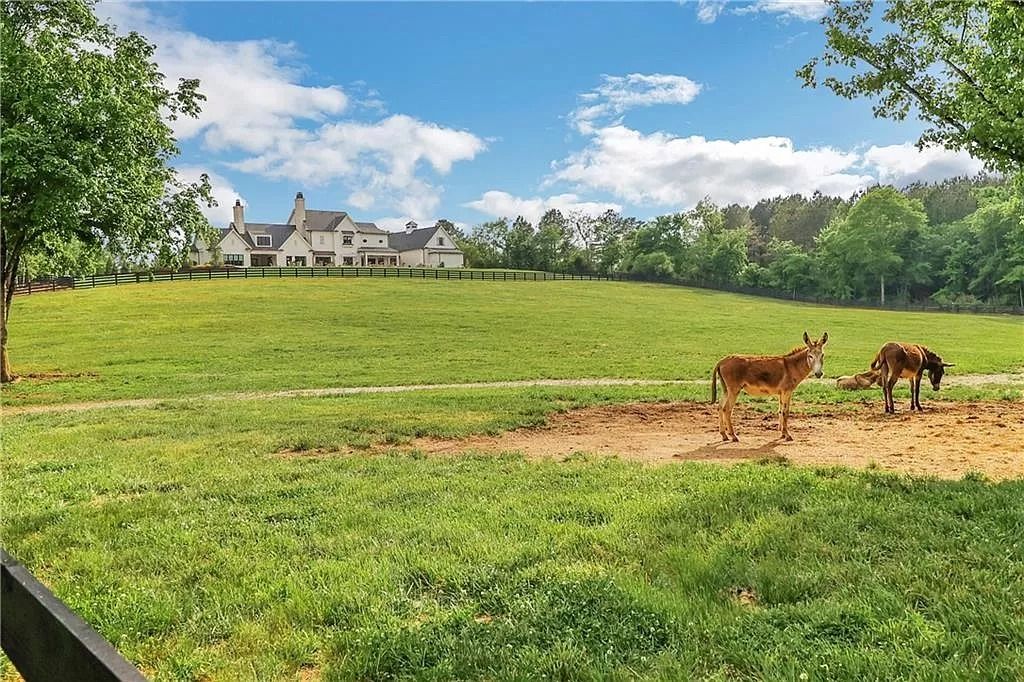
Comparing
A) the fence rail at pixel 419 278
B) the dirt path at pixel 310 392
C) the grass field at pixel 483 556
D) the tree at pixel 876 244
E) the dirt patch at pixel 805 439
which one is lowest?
the dirt path at pixel 310 392

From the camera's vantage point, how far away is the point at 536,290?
169 ft

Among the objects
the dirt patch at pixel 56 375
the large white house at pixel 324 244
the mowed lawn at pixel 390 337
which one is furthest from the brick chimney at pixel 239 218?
the dirt patch at pixel 56 375

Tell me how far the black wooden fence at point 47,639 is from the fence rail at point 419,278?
47286 millimetres

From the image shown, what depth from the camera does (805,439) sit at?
8.66 m

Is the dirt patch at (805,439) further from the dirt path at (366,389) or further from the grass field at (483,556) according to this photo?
Result: the dirt path at (366,389)

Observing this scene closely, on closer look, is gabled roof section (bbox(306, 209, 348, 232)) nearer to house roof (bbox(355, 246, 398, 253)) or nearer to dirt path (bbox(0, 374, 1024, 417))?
house roof (bbox(355, 246, 398, 253))

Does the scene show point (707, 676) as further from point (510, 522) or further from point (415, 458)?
point (415, 458)

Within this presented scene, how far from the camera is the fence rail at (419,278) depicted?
159 feet

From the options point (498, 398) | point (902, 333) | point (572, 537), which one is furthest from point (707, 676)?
point (902, 333)

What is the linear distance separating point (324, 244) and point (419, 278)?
996 inches

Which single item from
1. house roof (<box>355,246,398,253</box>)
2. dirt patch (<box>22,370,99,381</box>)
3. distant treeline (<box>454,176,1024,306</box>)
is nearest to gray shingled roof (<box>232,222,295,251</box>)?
house roof (<box>355,246,398,253</box>)

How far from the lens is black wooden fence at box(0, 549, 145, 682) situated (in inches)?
63.5

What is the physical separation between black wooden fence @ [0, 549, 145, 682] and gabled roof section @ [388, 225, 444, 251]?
82.1m

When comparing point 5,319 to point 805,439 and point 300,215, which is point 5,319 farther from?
point 300,215
